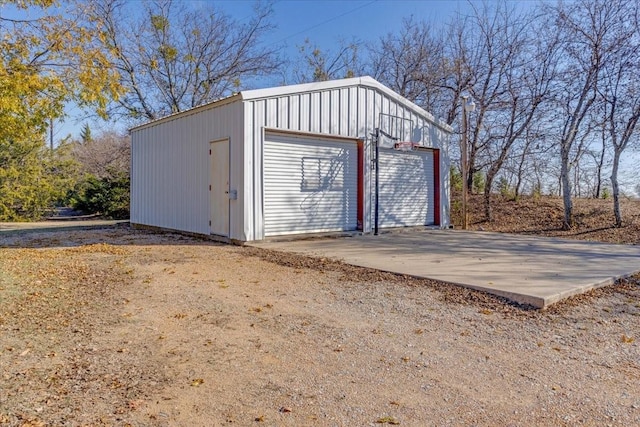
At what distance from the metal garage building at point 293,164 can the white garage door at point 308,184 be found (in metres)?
0.02

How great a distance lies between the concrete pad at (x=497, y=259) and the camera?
15.6 ft

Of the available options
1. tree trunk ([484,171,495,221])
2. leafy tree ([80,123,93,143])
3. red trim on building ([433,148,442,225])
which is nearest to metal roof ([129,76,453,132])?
red trim on building ([433,148,442,225])

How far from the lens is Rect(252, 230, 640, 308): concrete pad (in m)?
4.76

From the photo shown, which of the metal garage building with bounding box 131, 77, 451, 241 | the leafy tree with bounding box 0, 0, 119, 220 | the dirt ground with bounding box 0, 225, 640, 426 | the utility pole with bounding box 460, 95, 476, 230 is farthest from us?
the utility pole with bounding box 460, 95, 476, 230

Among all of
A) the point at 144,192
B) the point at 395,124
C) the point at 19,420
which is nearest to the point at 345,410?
the point at 19,420

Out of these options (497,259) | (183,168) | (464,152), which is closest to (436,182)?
(464,152)

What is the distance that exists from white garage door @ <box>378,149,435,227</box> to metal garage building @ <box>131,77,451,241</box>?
0.03m

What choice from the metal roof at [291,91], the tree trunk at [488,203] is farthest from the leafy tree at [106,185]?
the tree trunk at [488,203]

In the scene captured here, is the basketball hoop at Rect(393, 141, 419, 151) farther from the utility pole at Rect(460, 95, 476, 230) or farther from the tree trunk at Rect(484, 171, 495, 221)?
the tree trunk at Rect(484, 171, 495, 221)

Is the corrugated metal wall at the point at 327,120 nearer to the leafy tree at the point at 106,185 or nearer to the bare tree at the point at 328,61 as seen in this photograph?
the bare tree at the point at 328,61

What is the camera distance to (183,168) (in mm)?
10062

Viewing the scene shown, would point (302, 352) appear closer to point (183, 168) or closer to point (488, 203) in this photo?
point (183, 168)

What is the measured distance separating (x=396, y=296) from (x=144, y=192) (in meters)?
9.46

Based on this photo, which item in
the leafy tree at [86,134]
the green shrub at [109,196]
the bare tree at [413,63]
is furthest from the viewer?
the leafy tree at [86,134]
